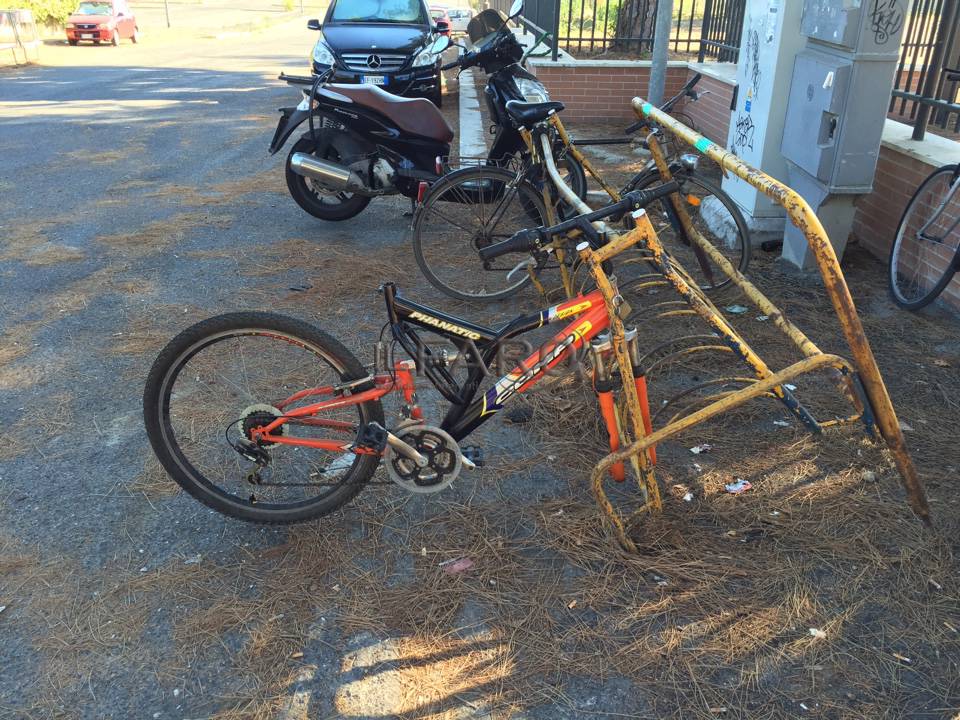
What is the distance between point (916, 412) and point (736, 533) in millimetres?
1378

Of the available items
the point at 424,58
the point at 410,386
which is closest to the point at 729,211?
the point at 410,386

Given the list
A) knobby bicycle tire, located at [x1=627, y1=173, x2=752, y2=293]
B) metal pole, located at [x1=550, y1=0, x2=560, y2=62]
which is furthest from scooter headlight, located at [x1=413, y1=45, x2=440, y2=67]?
knobby bicycle tire, located at [x1=627, y1=173, x2=752, y2=293]

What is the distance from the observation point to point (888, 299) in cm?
483

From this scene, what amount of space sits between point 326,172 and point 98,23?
19721mm

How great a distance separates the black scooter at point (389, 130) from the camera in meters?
5.88

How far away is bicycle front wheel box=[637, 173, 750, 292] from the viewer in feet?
15.7

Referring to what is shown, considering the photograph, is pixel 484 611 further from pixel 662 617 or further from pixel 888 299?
pixel 888 299

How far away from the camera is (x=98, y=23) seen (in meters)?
21.4

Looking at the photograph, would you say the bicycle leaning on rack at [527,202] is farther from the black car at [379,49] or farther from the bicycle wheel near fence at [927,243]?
the black car at [379,49]

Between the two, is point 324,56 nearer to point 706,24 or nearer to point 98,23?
point 706,24

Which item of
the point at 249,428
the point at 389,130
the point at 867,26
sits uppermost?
the point at 867,26

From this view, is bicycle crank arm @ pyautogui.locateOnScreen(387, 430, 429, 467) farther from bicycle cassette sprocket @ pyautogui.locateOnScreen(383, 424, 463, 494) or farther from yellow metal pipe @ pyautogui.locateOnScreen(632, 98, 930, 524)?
yellow metal pipe @ pyautogui.locateOnScreen(632, 98, 930, 524)

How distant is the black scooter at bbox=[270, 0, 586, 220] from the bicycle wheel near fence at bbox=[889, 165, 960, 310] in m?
2.68

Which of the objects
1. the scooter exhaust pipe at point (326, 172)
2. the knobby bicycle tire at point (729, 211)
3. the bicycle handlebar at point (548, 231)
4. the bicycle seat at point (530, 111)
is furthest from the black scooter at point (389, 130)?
the bicycle handlebar at point (548, 231)
